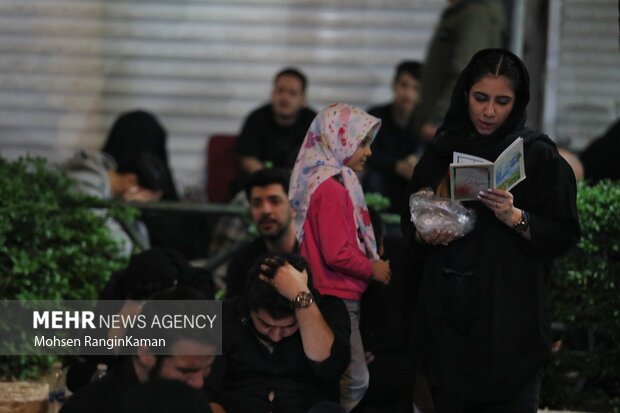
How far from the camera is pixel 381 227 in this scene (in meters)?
6.86

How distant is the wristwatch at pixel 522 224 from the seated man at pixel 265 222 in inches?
73.2

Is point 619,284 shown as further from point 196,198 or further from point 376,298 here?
point 196,198

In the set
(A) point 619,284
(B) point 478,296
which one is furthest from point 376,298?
(A) point 619,284

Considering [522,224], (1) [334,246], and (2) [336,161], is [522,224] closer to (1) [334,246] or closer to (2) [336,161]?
(1) [334,246]

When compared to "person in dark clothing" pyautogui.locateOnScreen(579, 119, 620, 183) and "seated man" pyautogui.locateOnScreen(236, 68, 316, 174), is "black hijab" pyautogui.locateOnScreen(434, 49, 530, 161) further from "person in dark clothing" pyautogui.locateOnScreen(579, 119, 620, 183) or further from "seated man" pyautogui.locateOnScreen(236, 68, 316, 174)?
"seated man" pyautogui.locateOnScreen(236, 68, 316, 174)

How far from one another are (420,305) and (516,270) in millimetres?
443

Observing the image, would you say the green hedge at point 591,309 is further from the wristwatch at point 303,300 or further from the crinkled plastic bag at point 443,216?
the wristwatch at point 303,300

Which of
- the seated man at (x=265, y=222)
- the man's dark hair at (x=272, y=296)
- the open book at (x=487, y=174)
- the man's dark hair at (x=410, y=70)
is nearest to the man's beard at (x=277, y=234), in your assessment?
the seated man at (x=265, y=222)

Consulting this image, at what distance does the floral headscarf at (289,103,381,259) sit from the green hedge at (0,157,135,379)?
2.02 metres

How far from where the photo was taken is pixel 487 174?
557 centimetres

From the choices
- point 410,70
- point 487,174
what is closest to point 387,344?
point 487,174

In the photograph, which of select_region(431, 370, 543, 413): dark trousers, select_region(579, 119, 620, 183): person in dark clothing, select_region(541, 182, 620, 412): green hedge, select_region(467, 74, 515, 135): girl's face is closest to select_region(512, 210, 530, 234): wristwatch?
select_region(467, 74, 515, 135): girl's face

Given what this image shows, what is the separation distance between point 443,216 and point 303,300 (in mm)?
715

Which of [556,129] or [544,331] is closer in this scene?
[544,331]
